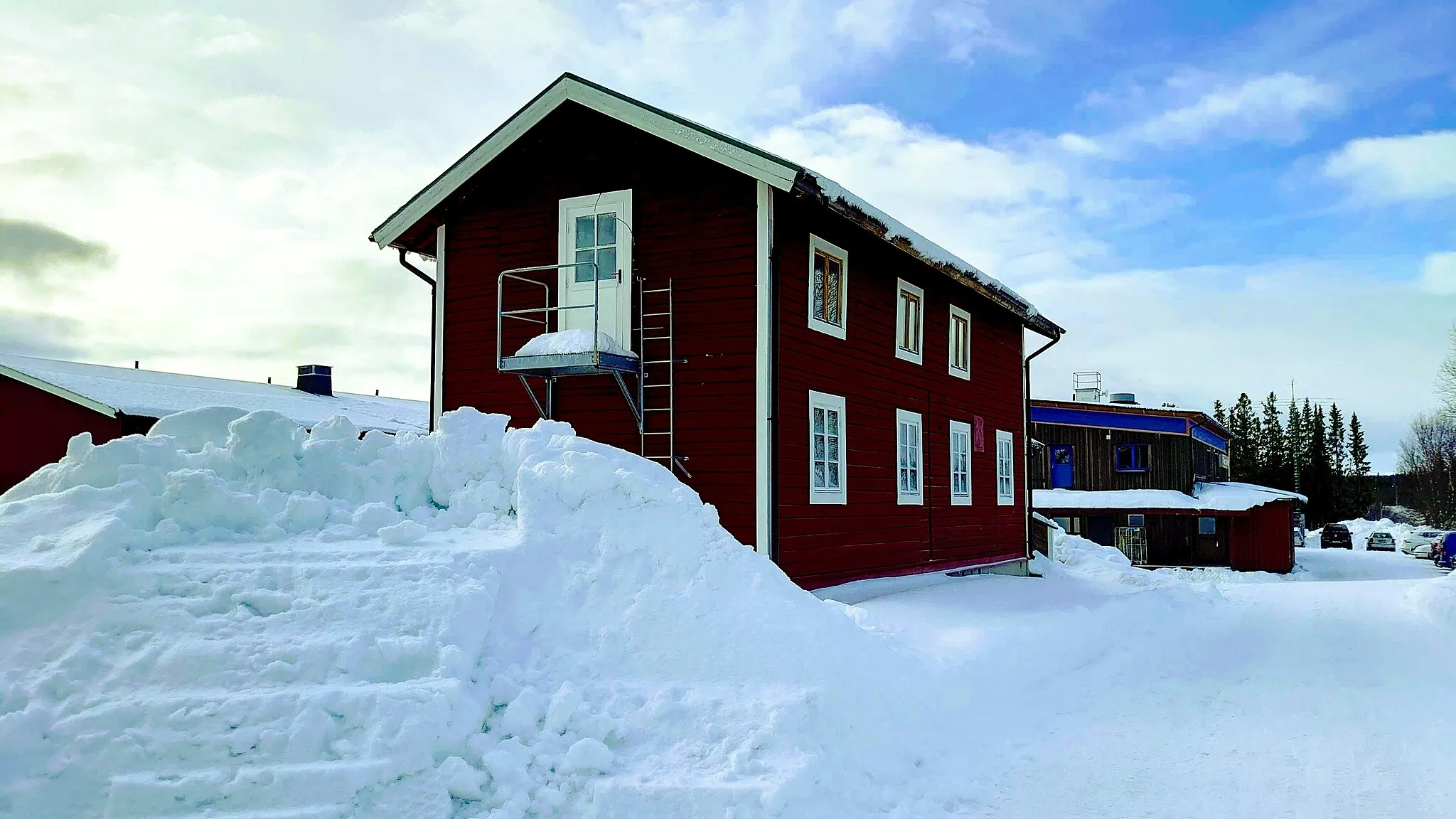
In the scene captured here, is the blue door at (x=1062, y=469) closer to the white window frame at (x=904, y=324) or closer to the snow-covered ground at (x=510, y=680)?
the white window frame at (x=904, y=324)

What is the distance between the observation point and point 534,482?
26.9 feet

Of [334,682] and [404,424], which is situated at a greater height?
[404,424]

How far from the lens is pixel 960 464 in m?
19.8

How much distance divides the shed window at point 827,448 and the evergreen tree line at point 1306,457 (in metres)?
61.4

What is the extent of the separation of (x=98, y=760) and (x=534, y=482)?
3.61 meters

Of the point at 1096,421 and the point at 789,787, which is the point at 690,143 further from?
the point at 1096,421

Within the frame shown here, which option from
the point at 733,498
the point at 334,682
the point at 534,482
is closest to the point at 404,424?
the point at 733,498

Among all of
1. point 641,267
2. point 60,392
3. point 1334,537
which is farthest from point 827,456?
point 1334,537

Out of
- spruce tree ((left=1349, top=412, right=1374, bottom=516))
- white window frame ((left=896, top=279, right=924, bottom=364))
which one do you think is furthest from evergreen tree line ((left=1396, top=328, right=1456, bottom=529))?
white window frame ((left=896, top=279, right=924, bottom=364))

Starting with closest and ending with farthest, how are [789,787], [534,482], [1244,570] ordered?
[789,787] < [534,482] < [1244,570]

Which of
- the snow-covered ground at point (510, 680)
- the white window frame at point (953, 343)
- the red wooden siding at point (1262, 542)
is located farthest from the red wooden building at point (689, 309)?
the red wooden siding at point (1262, 542)

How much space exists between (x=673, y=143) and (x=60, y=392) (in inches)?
694

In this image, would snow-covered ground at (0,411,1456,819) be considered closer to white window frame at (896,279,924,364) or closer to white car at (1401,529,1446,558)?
white window frame at (896,279,924,364)

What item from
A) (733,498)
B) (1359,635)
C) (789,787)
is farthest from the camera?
(1359,635)
